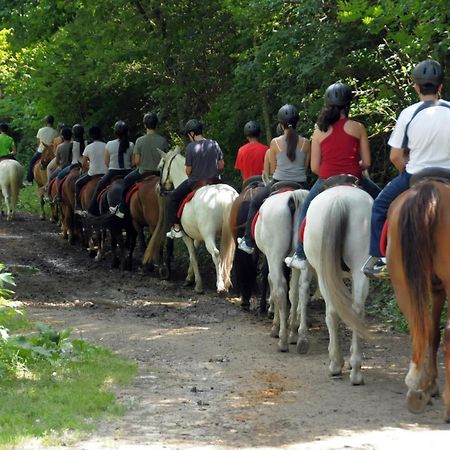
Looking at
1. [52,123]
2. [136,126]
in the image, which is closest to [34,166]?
[52,123]

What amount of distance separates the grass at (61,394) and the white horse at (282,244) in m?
2.09

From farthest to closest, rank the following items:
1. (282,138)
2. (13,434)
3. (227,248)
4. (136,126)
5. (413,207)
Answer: (136,126), (227,248), (282,138), (413,207), (13,434)

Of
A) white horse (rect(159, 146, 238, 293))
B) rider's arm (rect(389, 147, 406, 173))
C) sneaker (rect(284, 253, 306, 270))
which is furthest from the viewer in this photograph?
white horse (rect(159, 146, 238, 293))

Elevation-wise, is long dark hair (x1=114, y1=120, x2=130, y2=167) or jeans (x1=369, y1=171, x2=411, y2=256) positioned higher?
long dark hair (x1=114, y1=120, x2=130, y2=167)

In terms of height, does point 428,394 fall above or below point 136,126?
below

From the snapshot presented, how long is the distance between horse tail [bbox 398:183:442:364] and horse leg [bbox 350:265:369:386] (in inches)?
68.1

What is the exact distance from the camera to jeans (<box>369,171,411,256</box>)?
9.05 meters

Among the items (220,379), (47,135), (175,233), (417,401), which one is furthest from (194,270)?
(47,135)

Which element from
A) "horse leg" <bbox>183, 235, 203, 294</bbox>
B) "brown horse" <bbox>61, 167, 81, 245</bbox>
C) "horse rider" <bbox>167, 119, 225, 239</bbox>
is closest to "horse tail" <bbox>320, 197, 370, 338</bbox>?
"horse rider" <bbox>167, 119, 225, 239</bbox>

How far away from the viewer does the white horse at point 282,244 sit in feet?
39.7

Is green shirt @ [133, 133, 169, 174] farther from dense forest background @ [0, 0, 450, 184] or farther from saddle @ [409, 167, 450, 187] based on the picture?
saddle @ [409, 167, 450, 187]

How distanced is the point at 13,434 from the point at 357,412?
2749mm

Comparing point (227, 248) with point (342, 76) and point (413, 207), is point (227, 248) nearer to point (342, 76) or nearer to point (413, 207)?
point (342, 76)

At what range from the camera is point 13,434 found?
7738 millimetres
